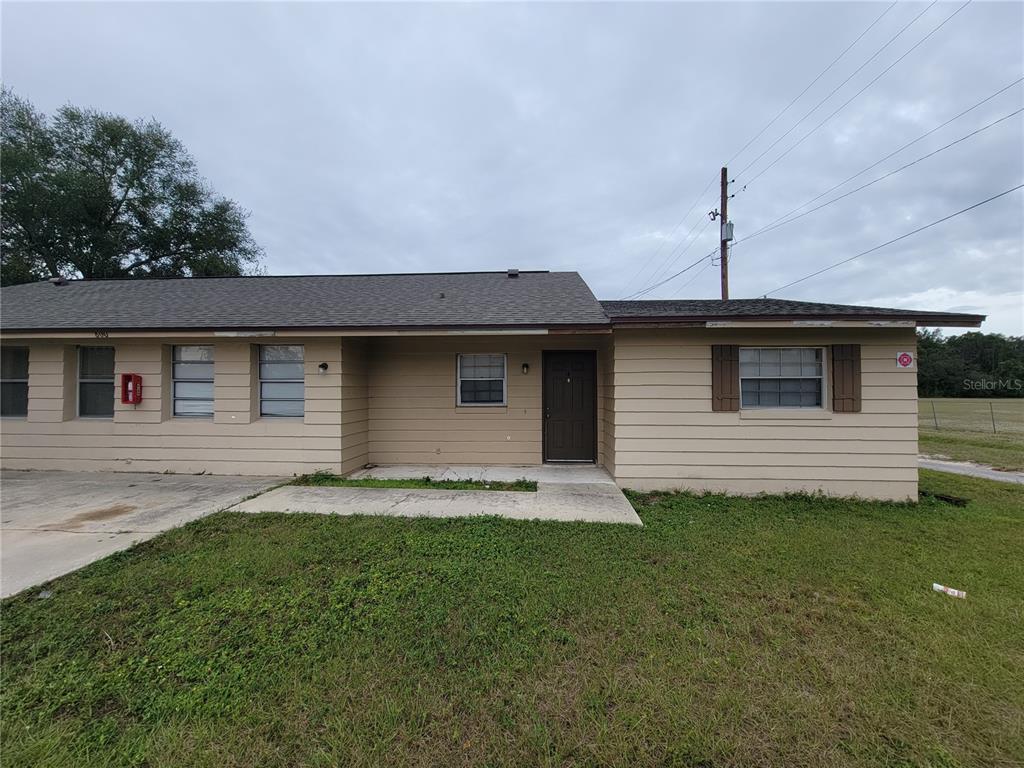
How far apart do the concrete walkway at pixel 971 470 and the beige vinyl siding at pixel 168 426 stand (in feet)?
38.3

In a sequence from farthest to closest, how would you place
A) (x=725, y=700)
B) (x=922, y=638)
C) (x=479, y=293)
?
(x=479, y=293) → (x=922, y=638) → (x=725, y=700)

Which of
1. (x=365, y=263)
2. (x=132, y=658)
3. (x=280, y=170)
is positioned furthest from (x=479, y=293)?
(x=365, y=263)

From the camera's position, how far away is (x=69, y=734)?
1772 millimetres

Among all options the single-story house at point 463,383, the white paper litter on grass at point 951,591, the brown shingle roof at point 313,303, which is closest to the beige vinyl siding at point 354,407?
the single-story house at point 463,383

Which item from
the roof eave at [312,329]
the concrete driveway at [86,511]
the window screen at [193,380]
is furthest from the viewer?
the window screen at [193,380]

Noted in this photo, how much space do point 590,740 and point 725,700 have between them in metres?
0.75

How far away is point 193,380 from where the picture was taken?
7.06m

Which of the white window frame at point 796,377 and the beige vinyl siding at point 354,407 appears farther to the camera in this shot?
the beige vinyl siding at point 354,407

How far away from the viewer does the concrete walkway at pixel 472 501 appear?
4.81 m

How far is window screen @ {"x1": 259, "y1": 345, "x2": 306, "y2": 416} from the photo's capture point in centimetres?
695

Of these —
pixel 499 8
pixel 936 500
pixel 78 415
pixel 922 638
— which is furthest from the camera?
pixel 499 8

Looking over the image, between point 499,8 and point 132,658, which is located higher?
point 499,8

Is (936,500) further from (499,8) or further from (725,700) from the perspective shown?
(499,8)

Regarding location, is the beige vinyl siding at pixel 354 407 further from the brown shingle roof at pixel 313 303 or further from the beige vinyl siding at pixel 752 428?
the beige vinyl siding at pixel 752 428
